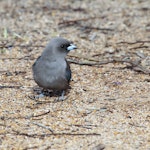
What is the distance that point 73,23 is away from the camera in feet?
30.8

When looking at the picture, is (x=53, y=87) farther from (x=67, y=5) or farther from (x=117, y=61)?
(x=67, y=5)

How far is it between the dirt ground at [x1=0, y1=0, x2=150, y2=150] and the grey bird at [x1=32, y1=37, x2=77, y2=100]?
193 mm

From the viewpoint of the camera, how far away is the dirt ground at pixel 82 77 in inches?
210

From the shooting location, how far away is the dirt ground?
17.5 feet

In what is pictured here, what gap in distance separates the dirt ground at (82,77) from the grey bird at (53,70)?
193 mm

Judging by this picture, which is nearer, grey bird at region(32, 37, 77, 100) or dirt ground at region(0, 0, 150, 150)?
dirt ground at region(0, 0, 150, 150)

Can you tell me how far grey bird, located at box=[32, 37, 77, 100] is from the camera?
6172 millimetres

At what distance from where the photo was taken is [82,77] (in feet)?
23.3

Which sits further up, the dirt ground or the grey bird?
the grey bird

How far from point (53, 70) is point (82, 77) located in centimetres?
95

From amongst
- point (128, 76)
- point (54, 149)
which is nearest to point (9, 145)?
point (54, 149)

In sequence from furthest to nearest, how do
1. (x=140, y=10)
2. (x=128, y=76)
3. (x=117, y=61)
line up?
(x=140, y=10) < (x=117, y=61) < (x=128, y=76)

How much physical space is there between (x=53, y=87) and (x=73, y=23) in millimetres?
3349

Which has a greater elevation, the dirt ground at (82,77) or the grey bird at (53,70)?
the grey bird at (53,70)
